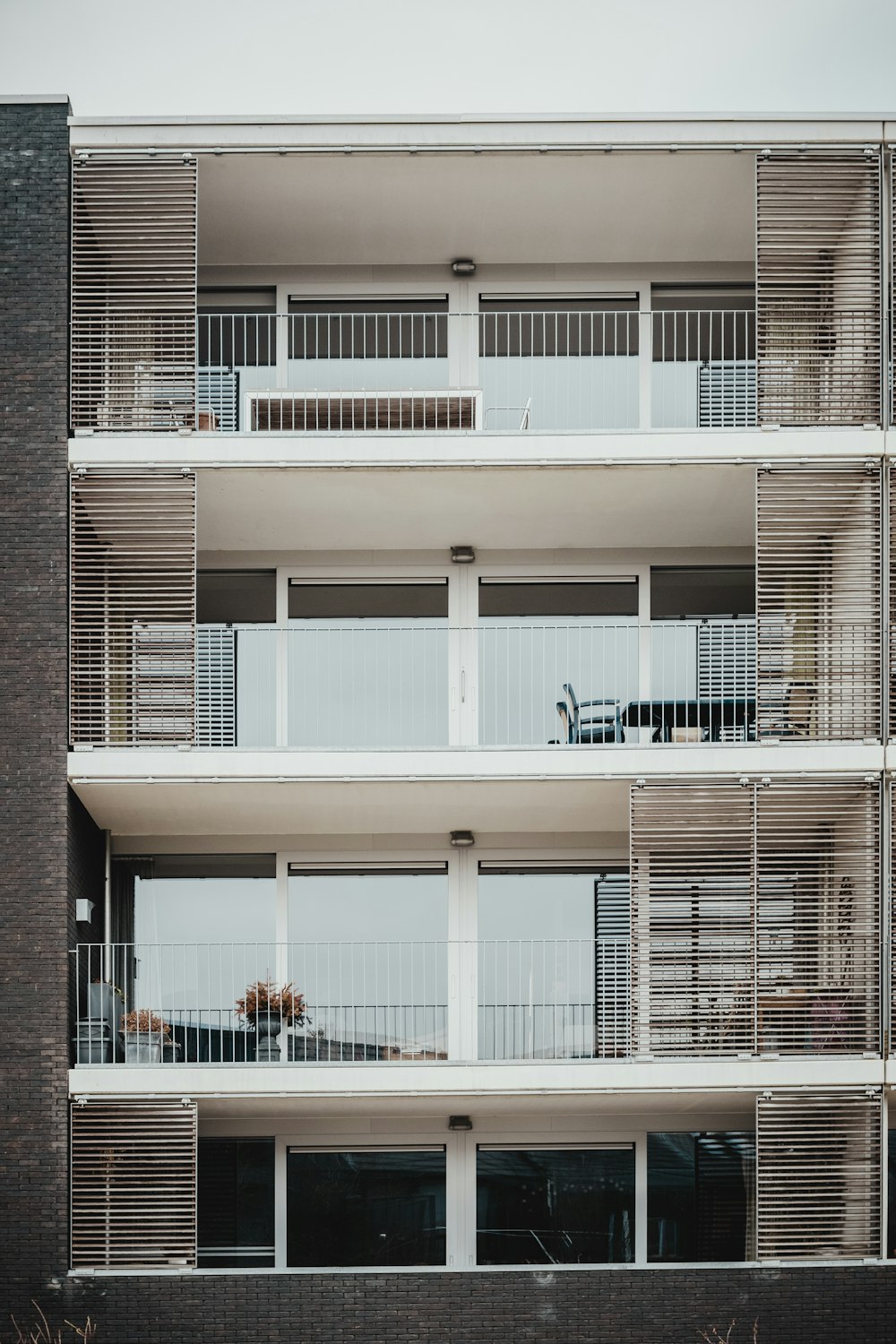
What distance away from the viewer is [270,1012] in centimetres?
1516

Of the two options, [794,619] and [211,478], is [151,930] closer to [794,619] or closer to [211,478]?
[211,478]

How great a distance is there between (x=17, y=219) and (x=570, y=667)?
7.12m

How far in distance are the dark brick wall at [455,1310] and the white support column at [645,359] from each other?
8.62 metres

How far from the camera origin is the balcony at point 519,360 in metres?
16.6

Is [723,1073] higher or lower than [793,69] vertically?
lower

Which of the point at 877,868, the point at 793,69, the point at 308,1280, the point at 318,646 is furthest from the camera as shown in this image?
the point at 793,69

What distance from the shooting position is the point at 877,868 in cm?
1448

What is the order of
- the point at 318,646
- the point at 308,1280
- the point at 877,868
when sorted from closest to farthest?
the point at 308,1280, the point at 877,868, the point at 318,646

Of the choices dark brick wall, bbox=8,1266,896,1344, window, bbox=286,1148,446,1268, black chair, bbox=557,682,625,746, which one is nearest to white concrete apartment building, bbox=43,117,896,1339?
window, bbox=286,1148,446,1268

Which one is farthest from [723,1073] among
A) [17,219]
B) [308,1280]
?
[17,219]

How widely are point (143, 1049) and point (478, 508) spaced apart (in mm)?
6242

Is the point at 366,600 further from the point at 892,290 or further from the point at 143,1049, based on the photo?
the point at 892,290

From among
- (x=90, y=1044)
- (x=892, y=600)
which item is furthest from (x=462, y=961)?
(x=892, y=600)

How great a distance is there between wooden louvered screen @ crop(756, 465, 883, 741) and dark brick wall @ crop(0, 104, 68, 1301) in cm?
672
